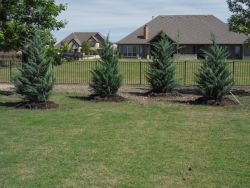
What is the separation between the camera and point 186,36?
70938mm

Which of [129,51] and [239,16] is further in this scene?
[129,51]

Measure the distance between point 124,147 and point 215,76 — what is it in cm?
781

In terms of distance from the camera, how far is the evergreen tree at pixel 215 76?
16.3m

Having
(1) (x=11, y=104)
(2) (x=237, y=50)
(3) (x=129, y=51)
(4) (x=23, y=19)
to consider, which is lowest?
(1) (x=11, y=104)

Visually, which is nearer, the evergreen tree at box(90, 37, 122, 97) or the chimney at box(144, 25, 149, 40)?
the evergreen tree at box(90, 37, 122, 97)

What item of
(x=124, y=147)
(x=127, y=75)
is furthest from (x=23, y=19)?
(x=127, y=75)

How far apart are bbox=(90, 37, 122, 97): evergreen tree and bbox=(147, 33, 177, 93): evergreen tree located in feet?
5.66

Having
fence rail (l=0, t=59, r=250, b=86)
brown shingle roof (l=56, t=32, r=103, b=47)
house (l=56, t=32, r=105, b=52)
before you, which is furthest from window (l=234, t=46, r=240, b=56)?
brown shingle roof (l=56, t=32, r=103, b=47)

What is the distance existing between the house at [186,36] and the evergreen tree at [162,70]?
48.3 m

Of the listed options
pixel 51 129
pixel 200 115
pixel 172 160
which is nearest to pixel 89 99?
pixel 200 115

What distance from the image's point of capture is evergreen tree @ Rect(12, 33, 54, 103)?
15148 mm

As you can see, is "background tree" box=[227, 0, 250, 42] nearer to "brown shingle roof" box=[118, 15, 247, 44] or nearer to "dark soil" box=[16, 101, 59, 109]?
"dark soil" box=[16, 101, 59, 109]

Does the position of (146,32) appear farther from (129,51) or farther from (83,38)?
(83,38)

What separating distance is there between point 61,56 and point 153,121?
702cm
